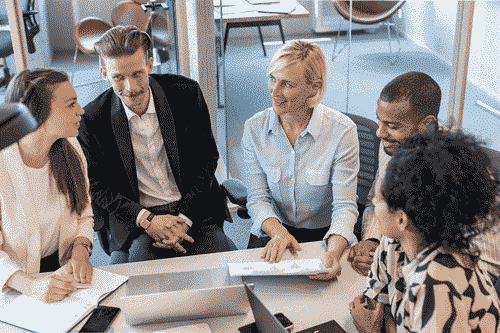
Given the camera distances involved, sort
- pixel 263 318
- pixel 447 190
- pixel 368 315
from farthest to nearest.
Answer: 1. pixel 368 315
2. pixel 263 318
3. pixel 447 190

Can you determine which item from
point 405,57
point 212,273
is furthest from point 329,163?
point 405,57

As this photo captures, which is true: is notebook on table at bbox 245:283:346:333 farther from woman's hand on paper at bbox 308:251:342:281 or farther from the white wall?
the white wall

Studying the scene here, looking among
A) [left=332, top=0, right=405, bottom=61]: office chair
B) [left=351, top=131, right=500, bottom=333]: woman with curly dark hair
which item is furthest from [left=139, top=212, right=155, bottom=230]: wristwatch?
[left=332, top=0, right=405, bottom=61]: office chair

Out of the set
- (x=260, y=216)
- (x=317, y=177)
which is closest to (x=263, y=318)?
(x=260, y=216)

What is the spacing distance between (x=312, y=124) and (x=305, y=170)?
0.18m

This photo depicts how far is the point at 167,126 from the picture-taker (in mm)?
2127

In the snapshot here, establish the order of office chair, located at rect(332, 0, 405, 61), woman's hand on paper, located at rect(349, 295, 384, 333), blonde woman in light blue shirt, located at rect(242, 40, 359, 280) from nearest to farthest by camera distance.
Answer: woman's hand on paper, located at rect(349, 295, 384, 333)
blonde woman in light blue shirt, located at rect(242, 40, 359, 280)
office chair, located at rect(332, 0, 405, 61)

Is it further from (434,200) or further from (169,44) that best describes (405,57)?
(434,200)

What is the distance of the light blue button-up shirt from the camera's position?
6.19 ft

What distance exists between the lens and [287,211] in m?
2.04

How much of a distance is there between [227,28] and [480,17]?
1976 mm

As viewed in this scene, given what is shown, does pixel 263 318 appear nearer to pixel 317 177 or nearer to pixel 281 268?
pixel 281 268

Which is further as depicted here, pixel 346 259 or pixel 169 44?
pixel 169 44

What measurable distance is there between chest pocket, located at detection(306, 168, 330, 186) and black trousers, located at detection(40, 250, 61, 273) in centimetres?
96
